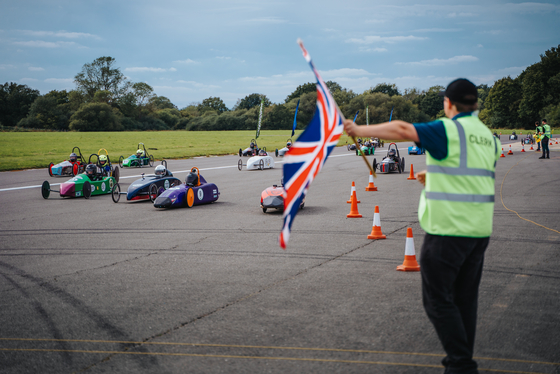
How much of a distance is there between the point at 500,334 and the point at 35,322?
14.2ft

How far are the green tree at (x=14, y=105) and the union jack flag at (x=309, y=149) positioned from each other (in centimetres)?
11684

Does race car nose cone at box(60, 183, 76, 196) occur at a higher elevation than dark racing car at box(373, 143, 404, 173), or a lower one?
lower

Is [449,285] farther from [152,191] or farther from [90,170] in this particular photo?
[90,170]

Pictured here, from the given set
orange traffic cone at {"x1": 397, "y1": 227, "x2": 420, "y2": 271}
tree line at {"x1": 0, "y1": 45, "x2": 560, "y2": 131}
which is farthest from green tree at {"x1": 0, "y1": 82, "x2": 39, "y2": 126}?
orange traffic cone at {"x1": 397, "y1": 227, "x2": 420, "y2": 271}

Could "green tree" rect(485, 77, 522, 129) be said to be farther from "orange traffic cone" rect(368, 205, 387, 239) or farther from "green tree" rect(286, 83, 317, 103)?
"orange traffic cone" rect(368, 205, 387, 239)

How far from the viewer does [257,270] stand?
6.35 m

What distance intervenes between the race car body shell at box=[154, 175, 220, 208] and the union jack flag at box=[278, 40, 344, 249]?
30.3ft

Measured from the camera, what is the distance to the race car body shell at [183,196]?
12.2m

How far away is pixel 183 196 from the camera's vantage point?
12.4 m

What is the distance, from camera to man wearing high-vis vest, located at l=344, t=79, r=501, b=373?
302cm

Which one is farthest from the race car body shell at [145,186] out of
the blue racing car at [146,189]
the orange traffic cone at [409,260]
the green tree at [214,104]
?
the green tree at [214,104]

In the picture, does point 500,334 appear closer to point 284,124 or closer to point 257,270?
point 257,270

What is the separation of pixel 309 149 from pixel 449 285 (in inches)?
51.9

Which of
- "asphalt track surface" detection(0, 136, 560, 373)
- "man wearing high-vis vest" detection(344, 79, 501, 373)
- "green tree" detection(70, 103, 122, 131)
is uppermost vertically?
"green tree" detection(70, 103, 122, 131)
